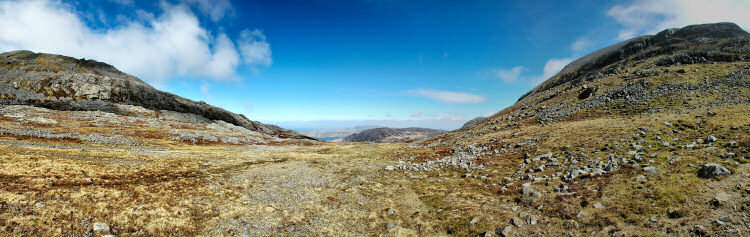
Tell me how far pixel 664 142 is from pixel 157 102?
164 metres

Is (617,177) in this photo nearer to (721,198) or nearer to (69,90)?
(721,198)

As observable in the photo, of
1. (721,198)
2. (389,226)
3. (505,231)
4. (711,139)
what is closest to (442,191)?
(389,226)

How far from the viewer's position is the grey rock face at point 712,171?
14609 millimetres

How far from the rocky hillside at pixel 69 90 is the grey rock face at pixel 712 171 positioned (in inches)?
5891

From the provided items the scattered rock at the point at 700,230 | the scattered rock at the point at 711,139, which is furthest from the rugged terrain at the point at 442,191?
the scattered rock at the point at 711,139

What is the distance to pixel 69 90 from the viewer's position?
103m

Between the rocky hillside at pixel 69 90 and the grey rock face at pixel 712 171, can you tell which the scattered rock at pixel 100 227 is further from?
the rocky hillside at pixel 69 90

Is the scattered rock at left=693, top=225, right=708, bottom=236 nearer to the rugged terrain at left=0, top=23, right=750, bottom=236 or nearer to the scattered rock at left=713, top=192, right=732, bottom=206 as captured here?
the rugged terrain at left=0, top=23, right=750, bottom=236

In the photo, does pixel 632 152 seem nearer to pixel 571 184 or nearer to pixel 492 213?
pixel 571 184

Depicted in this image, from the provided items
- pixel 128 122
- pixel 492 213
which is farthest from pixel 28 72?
pixel 492 213

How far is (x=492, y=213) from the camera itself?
15.8m

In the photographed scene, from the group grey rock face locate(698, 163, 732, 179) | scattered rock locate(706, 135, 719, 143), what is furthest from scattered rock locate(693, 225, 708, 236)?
scattered rock locate(706, 135, 719, 143)

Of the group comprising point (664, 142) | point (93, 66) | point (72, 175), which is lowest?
point (72, 175)

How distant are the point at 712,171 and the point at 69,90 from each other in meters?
173
